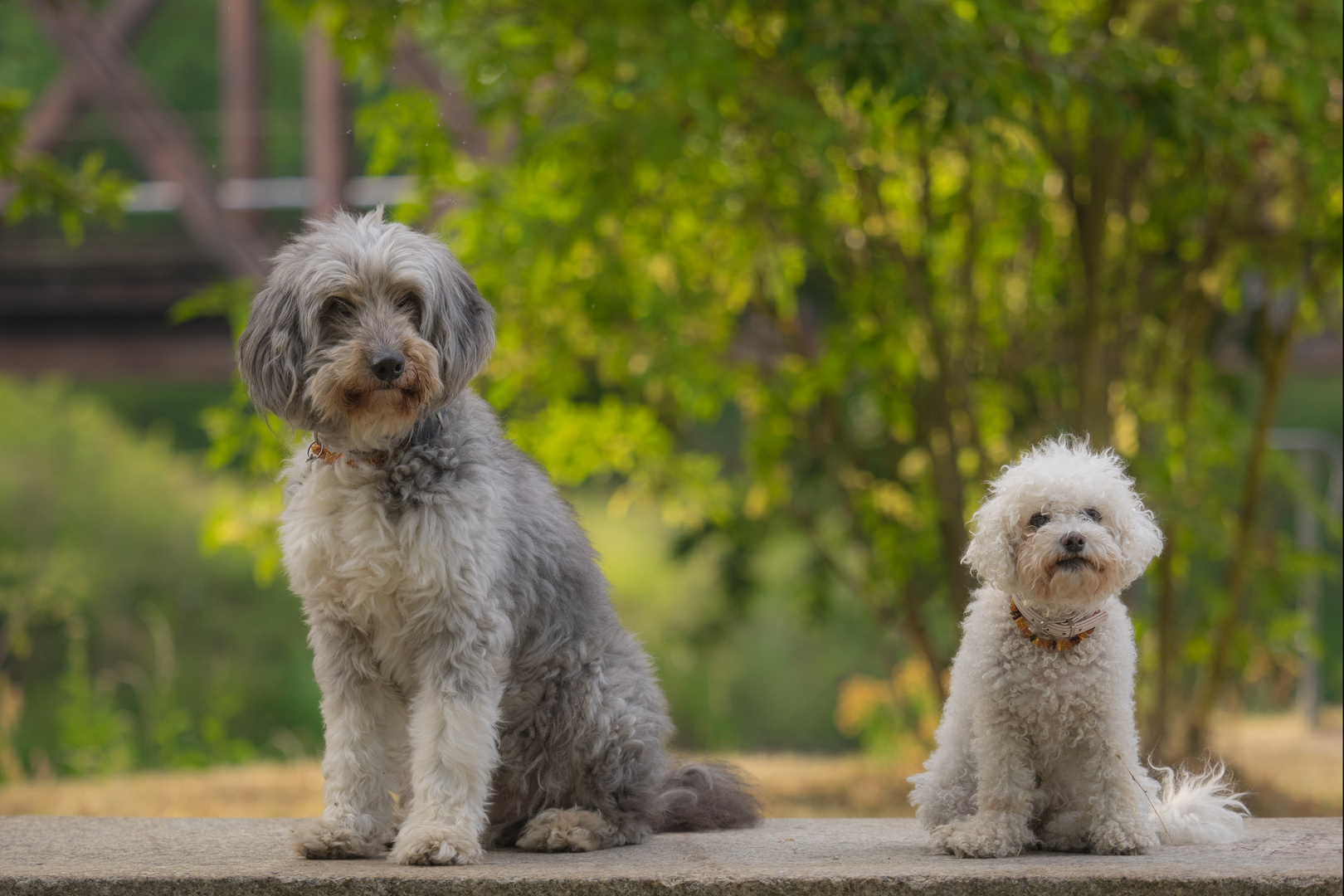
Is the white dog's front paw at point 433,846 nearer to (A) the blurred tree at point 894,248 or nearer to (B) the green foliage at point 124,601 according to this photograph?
(A) the blurred tree at point 894,248

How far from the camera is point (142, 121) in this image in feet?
25.0

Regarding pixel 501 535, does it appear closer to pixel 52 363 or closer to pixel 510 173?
pixel 510 173

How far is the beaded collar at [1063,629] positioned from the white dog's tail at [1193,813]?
627mm

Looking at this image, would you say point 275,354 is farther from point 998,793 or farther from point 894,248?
point 894,248

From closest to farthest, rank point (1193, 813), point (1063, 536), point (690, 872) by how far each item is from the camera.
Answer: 1. point (1063, 536)
2. point (690, 872)
3. point (1193, 813)

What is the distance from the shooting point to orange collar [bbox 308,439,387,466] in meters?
2.93

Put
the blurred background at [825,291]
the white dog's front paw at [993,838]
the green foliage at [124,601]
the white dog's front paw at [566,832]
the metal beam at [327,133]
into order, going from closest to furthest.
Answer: the white dog's front paw at [993,838] < the white dog's front paw at [566,832] < the blurred background at [825,291] < the metal beam at [327,133] < the green foliage at [124,601]

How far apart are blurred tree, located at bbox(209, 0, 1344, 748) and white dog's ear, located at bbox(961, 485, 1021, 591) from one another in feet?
6.02

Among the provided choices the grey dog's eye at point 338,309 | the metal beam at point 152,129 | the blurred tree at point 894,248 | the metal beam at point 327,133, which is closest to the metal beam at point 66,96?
the metal beam at point 152,129

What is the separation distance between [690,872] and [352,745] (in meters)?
0.85

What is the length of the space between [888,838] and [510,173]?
10.7 ft

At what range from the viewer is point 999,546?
111 inches

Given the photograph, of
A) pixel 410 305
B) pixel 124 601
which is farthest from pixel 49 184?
pixel 124 601

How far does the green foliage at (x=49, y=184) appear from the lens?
510 centimetres
